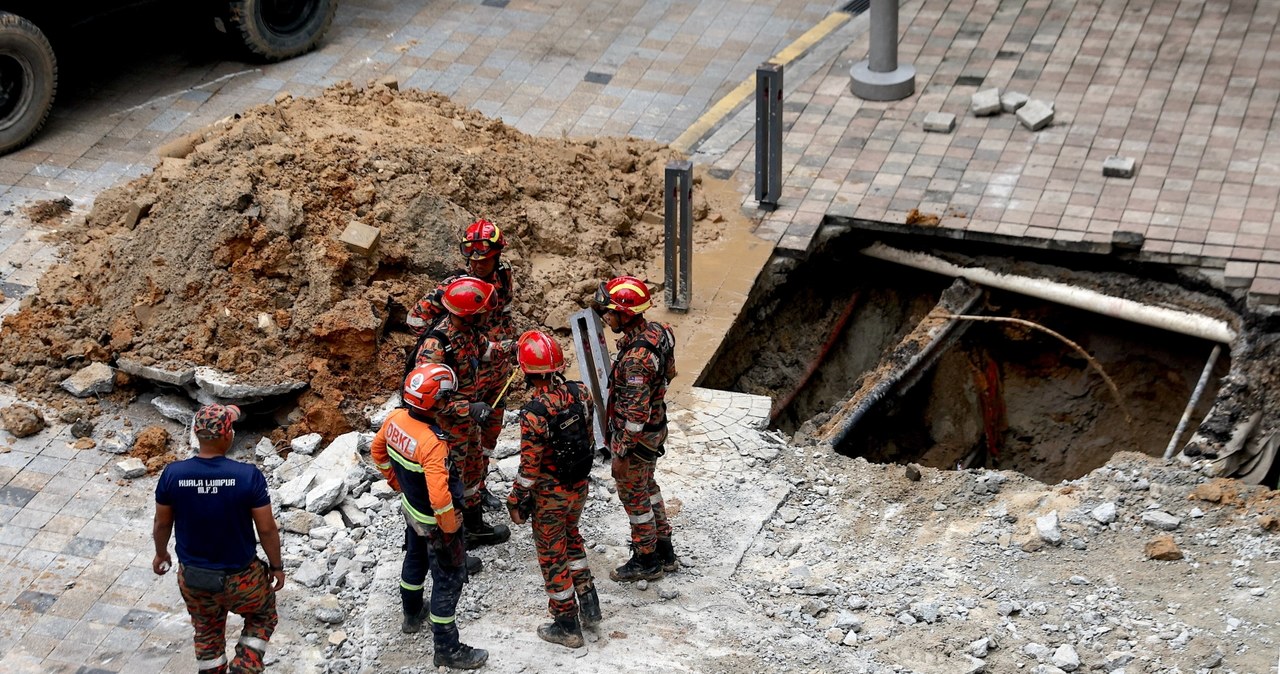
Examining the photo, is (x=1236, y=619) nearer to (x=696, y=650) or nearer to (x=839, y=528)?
(x=839, y=528)

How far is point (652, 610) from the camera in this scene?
7.01 metres

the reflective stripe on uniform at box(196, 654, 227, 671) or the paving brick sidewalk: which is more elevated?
the reflective stripe on uniform at box(196, 654, 227, 671)

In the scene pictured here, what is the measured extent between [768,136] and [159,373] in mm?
4534

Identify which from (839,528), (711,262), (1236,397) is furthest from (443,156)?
(1236,397)

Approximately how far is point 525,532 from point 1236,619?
3.59m

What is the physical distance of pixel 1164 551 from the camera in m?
7.12

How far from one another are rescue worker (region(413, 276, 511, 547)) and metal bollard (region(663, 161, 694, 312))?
7.17 ft

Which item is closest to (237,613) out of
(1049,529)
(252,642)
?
(252,642)

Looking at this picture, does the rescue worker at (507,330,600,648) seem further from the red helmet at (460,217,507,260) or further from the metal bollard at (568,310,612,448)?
the metal bollard at (568,310,612,448)

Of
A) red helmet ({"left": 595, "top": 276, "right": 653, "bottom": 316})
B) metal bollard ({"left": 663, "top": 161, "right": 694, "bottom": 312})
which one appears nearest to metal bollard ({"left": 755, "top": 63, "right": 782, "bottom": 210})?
metal bollard ({"left": 663, "top": 161, "right": 694, "bottom": 312})

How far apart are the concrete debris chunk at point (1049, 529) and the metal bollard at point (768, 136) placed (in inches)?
149

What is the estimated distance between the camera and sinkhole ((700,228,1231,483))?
31.8 ft

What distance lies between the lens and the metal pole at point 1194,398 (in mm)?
8664

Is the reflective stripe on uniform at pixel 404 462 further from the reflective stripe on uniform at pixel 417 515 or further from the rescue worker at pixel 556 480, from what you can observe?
the rescue worker at pixel 556 480
